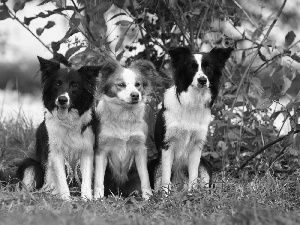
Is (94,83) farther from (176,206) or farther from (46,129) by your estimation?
(176,206)

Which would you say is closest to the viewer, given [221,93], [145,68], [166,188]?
[166,188]

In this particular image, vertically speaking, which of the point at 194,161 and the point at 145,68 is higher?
the point at 145,68

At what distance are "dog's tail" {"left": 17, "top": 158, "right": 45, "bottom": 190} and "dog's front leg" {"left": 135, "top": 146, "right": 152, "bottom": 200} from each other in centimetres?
101

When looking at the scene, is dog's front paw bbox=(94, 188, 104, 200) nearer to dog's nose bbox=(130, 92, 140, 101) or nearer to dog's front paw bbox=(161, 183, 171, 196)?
dog's front paw bbox=(161, 183, 171, 196)

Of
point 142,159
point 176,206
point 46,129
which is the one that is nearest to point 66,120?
point 46,129

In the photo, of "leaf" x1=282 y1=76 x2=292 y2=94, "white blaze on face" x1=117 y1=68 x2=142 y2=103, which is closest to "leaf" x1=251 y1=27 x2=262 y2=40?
"leaf" x1=282 y1=76 x2=292 y2=94

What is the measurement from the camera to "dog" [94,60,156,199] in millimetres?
6789

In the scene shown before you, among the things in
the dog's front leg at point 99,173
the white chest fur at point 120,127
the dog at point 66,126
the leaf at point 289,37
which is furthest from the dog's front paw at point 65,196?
the leaf at point 289,37

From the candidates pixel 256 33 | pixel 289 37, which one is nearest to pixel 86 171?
pixel 256 33

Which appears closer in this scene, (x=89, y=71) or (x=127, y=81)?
(x=89, y=71)

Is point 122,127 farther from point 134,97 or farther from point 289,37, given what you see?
point 289,37

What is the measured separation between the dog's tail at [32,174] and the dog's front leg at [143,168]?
1.01 m

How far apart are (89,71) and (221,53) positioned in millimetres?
1353

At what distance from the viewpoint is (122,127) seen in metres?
6.83
